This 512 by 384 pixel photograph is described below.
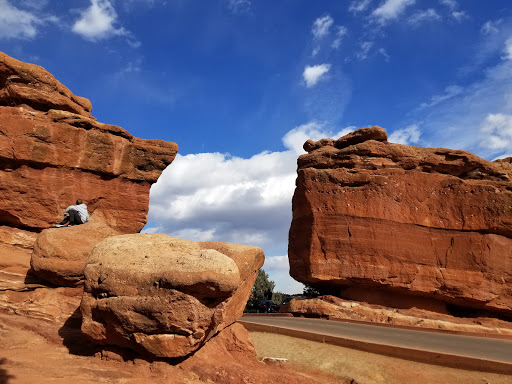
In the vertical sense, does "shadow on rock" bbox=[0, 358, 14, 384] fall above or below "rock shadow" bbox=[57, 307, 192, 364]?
below

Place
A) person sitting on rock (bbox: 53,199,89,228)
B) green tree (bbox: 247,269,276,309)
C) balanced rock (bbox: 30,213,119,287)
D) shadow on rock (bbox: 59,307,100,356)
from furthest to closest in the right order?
1. green tree (bbox: 247,269,276,309)
2. person sitting on rock (bbox: 53,199,89,228)
3. balanced rock (bbox: 30,213,119,287)
4. shadow on rock (bbox: 59,307,100,356)

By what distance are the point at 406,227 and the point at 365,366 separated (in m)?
10.4

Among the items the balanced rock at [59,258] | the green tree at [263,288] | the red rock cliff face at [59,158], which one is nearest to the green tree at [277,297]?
the green tree at [263,288]

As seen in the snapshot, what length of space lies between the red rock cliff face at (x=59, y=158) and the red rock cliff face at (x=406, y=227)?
7.88m

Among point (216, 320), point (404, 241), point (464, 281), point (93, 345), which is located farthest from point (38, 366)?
point (464, 281)

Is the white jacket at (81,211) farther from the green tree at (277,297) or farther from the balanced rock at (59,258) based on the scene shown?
the green tree at (277,297)

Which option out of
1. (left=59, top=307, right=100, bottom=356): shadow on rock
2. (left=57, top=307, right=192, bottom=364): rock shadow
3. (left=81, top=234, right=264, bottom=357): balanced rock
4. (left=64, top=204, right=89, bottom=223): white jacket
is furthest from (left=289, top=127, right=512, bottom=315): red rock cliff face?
(left=57, top=307, right=192, bottom=364): rock shadow

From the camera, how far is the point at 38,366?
18.2 feet

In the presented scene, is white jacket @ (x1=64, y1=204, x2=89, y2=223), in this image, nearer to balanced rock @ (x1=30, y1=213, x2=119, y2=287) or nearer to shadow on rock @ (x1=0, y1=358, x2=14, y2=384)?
balanced rock @ (x1=30, y1=213, x2=119, y2=287)

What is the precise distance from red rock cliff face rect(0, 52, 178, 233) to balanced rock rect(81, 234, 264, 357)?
609 cm

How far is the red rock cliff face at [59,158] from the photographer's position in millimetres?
11578

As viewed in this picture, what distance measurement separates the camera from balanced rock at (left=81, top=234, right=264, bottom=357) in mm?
6020

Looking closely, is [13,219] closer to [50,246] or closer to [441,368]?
[50,246]

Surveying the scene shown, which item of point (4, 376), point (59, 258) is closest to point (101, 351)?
point (4, 376)
